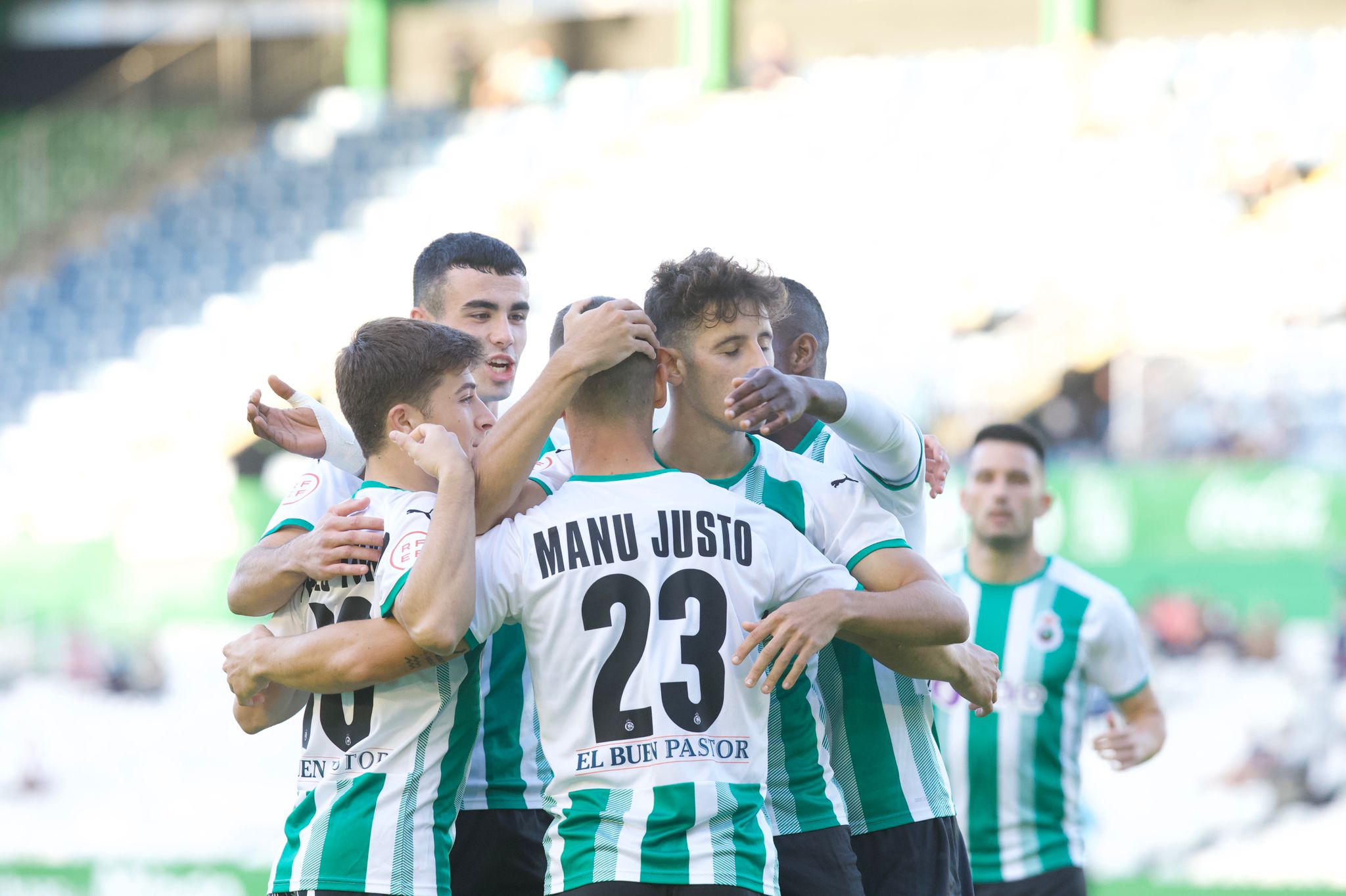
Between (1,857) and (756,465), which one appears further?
(1,857)

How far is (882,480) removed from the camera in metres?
3.84

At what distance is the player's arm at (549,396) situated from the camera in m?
3.16

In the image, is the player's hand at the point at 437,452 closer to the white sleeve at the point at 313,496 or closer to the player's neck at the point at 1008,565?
the white sleeve at the point at 313,496

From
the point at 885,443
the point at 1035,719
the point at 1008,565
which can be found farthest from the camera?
the point at 1008,565

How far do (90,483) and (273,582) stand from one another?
10467 millimetres

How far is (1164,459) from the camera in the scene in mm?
10656

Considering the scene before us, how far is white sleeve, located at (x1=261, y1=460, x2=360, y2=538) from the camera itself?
3.58 m

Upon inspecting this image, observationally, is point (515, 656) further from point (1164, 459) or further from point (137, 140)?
point (137, 140)

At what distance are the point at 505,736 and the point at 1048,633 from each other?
2.92 metres

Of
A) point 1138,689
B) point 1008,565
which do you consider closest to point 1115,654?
point 1138,689

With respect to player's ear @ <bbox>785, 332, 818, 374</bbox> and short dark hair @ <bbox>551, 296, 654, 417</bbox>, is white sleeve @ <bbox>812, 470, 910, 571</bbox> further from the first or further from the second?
player's ear @ <bbox>785, 332, 818, 374</bbox>

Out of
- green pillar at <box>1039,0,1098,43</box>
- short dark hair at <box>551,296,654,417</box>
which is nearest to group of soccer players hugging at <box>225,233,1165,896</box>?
short dark hair at <box>551,296,654,417</box>

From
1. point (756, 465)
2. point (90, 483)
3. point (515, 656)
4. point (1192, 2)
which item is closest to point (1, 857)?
point (90, 483)

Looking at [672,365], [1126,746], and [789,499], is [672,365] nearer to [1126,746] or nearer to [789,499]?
[789,499]
